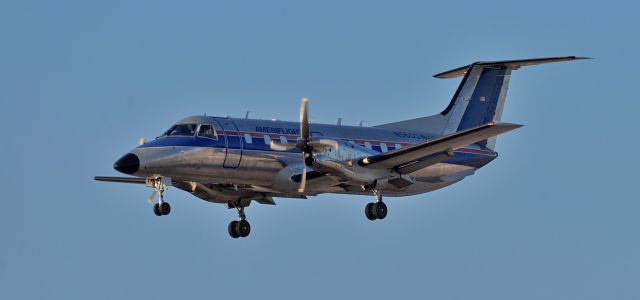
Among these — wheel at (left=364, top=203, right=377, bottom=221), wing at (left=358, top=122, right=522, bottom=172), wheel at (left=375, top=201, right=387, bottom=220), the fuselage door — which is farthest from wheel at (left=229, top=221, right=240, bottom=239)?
wing at (left=358, top=122, right=522, bottom=172)

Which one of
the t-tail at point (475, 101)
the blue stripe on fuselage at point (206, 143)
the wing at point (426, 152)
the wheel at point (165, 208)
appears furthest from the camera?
the t-tail at point (475, 101)

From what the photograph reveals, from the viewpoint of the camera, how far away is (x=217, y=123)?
103 ft

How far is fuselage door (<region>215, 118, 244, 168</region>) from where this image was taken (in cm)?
3097

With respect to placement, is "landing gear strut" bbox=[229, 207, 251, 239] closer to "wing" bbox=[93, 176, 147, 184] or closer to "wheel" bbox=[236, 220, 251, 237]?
"wheel" bbox=[236, 220, 251, 237]

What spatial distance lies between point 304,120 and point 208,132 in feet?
8.18

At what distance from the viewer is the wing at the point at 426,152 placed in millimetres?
29906

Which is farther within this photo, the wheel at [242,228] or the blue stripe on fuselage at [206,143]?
the wheel at [242,228]

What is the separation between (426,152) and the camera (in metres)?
31.3

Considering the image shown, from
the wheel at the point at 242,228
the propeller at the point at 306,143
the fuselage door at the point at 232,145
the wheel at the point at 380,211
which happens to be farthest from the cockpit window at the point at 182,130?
the wheel at the point at 380,211

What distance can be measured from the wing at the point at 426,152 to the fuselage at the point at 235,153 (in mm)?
523

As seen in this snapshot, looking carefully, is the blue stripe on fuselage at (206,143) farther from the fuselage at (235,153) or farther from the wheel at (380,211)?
the wheel at (380,211)

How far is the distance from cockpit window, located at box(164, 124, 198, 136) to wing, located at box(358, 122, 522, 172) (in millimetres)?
4384

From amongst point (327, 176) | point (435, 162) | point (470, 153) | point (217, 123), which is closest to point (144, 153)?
point (217, 123)

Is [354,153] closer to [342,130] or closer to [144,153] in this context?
[342,130]
